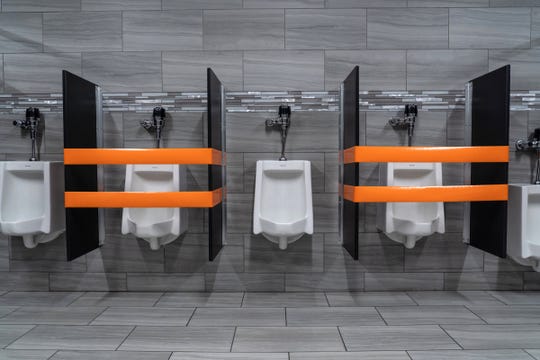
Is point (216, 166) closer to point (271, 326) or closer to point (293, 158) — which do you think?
point (293, 158)

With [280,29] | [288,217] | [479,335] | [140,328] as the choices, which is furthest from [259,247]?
[280,29]

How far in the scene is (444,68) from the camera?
2.41 metres

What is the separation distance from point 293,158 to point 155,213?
3.26 ft

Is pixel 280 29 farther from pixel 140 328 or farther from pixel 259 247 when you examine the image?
pixel 140 328

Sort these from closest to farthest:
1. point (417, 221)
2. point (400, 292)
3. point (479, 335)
→ point (479, 335) → point (417, 221) → point (400, 292)

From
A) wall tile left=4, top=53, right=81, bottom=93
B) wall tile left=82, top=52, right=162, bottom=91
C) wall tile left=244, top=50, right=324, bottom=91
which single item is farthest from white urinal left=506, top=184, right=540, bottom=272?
wall tile left=4, top=53, right=81, bottom=93

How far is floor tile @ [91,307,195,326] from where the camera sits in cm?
193

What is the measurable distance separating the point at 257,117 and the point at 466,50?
1.52 metres

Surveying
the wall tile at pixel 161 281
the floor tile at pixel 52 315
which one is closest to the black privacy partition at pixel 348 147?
the wall tile at pixel 161 281

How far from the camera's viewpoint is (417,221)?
7.09ft

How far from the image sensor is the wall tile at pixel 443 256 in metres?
2.41

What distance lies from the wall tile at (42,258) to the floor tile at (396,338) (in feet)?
6.17

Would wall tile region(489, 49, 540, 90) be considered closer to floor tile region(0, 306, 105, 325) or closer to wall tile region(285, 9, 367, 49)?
wall tile region(285, 9, 367, 49)

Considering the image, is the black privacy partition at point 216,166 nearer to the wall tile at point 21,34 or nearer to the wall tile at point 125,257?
the wall tile at point 125,257
